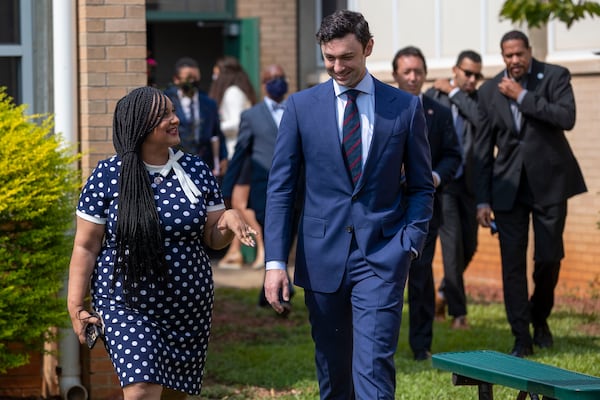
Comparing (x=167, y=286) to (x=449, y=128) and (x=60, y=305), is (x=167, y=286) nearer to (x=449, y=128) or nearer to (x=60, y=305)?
(x=60, y=305)

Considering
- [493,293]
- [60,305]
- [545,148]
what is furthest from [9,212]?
[493,293]

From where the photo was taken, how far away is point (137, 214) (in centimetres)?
561

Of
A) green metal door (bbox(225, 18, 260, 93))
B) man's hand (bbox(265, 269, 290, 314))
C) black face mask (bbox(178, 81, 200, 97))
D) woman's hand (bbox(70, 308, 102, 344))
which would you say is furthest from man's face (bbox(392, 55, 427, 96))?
green metal door (bbox(225, 18, 260, 93))

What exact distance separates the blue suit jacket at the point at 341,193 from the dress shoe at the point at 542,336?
3632 mm

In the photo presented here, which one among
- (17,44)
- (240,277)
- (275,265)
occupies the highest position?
(17,44)

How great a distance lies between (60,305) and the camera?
289 inches

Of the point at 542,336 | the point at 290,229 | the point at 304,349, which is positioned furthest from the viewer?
the point at 304,349

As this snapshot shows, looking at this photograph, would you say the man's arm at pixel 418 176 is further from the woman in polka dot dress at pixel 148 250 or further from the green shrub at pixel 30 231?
the green shrub at pixel 30 231

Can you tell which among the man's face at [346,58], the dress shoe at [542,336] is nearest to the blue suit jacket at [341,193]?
the man's face at [346,58]

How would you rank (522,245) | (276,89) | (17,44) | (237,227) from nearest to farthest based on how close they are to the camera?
1. (237,227)
2. (17,44)
3. (522,245)
4. (276,89)

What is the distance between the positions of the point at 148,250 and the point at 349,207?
3.02ft

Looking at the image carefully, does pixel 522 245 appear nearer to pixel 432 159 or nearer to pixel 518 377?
pixel 432 159

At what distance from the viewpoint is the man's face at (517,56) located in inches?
343

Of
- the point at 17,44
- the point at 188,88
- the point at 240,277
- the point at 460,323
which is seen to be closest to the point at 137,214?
the point at 17,44
